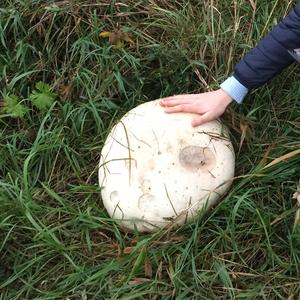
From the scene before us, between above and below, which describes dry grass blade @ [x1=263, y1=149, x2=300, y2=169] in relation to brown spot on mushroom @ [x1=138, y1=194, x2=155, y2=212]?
above

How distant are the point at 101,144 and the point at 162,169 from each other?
17.0 inches

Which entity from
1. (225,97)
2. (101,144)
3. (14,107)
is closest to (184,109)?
(225,97)

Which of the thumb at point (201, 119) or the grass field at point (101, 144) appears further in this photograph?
the thumb at point (201, 119)

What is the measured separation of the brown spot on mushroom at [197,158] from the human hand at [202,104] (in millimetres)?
103

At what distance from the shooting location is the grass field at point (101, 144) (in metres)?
2.08

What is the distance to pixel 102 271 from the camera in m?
Result: 2.07

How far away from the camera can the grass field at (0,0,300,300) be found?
208 centimetres

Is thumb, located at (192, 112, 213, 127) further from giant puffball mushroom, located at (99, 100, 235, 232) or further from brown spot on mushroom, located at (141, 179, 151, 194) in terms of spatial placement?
brown spot on mushroom, located at (141, 179, 151, 194)

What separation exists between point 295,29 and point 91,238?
1.10 m

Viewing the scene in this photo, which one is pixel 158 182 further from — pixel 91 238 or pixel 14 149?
pixel 14 149

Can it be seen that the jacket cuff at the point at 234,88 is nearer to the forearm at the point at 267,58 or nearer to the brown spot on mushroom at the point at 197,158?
the forearm at the point at 267,58

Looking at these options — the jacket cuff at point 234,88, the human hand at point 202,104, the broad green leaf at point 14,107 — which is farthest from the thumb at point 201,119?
the broad green leaf at point 14,107

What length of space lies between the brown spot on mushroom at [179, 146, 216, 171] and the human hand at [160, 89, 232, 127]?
0.10 m

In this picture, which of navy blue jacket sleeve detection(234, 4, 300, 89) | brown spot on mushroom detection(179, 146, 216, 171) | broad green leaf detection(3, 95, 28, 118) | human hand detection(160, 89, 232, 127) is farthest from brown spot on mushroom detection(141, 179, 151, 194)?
broad green leaf detection(3, 95, 28, 118)
